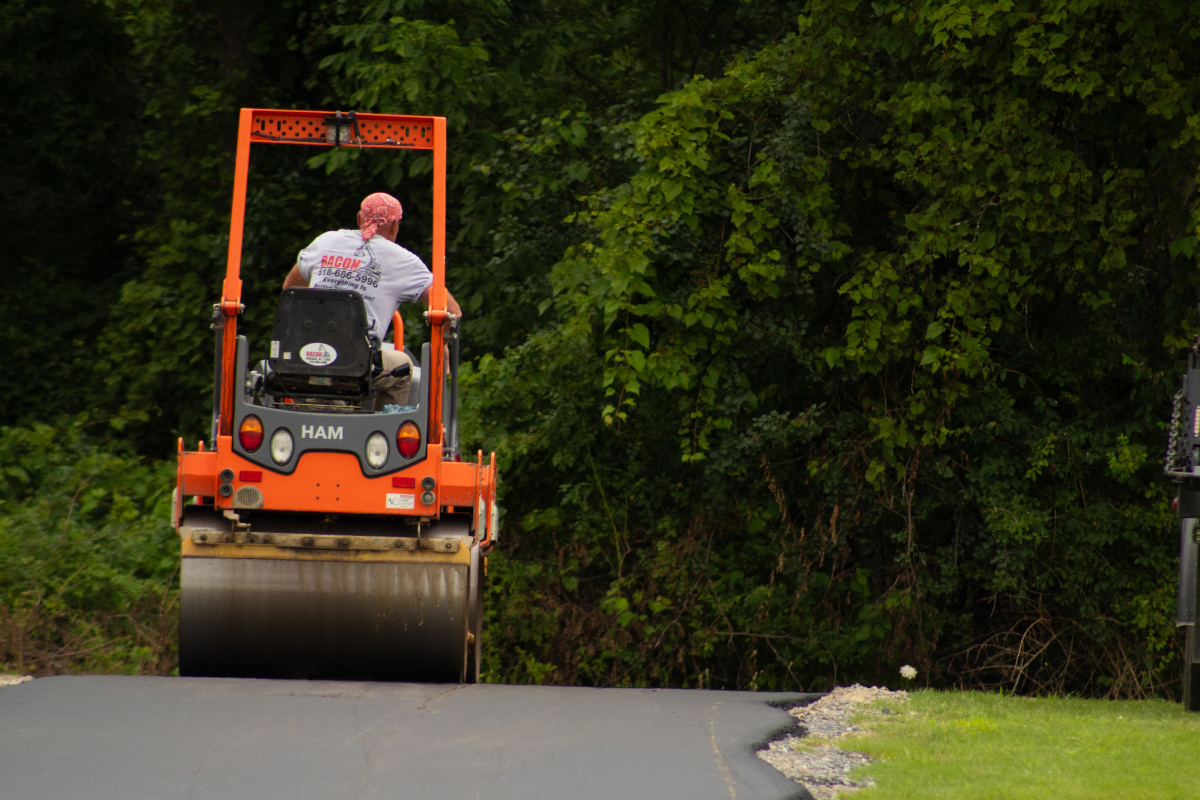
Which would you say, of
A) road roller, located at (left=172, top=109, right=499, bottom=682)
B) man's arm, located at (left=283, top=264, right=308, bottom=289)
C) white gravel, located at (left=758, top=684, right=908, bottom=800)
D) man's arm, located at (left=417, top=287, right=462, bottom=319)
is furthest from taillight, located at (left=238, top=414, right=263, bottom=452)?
white gravel, located at (left=758, top=684, right=908, bottom=800)

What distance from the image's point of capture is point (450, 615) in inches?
295

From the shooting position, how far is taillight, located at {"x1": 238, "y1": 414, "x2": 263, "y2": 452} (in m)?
7.33

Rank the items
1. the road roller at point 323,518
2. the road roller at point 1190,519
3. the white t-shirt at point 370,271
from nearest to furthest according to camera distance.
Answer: the road roller at point 1190,519
the road roller at point 323,518
the white t-shirt at point 370,271

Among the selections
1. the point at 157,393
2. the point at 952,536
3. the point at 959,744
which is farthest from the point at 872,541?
the point at 157,393

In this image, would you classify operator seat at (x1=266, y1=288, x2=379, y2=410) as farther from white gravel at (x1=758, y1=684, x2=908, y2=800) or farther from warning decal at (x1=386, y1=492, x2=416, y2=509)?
white gravel at (x1=758, y1=684, x2=908, y2=800)

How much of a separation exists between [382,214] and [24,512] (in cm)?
545

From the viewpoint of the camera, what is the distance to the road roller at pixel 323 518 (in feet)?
24.0

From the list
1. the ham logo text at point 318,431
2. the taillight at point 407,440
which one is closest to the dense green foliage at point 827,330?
the taillight at point 407,440

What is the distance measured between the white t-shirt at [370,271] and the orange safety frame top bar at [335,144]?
0.15 m

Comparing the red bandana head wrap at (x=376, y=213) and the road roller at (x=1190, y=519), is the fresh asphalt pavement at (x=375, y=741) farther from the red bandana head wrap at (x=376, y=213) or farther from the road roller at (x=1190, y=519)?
the red bandana head wrap at (x=376, y=213)

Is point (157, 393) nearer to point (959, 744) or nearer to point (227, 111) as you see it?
point (227, 111)

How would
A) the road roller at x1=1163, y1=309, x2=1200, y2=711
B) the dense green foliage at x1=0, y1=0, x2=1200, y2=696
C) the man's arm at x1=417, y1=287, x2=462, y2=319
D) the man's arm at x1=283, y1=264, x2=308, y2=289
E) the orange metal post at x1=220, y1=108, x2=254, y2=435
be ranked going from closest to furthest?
the road roller at x1=1163, y1=309, x2=1200, y2=711
the orange metal post at x1=220, y1=108, x2=254, y2=435
the man's arm at x1=283, y1=264, x2=308, y2=289
the man's arm at x1=417, y1=287, x2=462, y2=319
the dense green foliage at x1=0, y1=0, x2=1200, y2=696

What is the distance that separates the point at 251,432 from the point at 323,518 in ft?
2.02

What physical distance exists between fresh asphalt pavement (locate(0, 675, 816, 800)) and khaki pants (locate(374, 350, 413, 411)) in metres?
1.61
